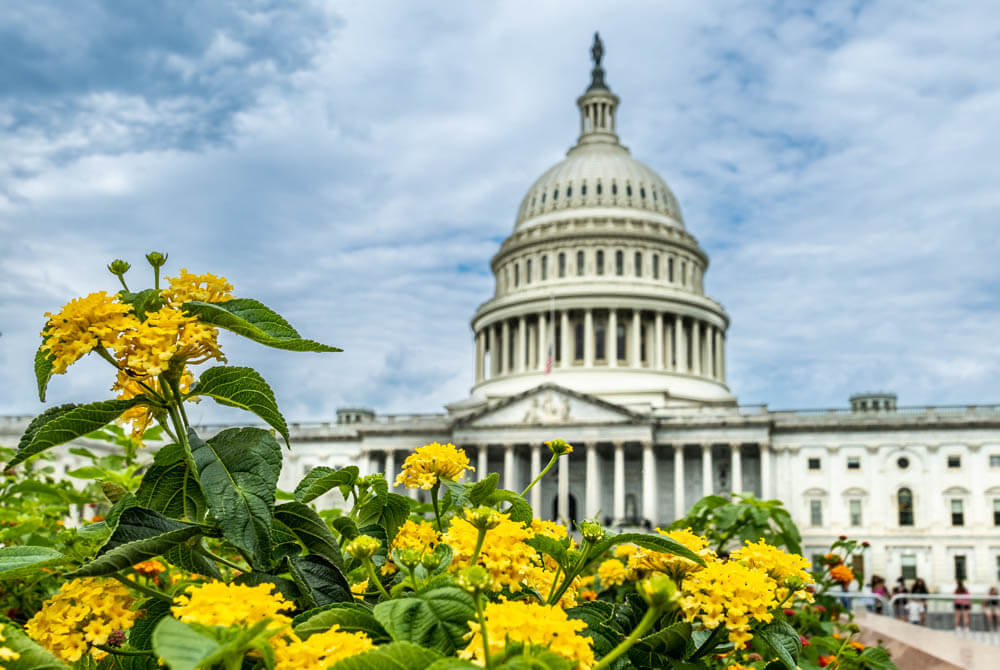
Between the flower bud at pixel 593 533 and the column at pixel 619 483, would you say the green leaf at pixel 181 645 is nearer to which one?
the flower bud at pixel 593 533

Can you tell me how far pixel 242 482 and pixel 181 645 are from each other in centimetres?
113

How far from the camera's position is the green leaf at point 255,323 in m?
3.38

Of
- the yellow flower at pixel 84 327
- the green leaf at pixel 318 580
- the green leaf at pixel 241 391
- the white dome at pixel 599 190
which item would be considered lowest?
the green leaf at pixel 318 580

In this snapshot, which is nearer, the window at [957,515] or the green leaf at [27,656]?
the green leaf at [27,656]

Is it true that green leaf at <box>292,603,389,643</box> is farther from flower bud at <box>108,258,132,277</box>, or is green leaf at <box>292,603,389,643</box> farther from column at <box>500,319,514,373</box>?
column at <box>500,319,514,373</box>

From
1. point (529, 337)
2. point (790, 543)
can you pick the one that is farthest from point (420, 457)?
point (529, 337)

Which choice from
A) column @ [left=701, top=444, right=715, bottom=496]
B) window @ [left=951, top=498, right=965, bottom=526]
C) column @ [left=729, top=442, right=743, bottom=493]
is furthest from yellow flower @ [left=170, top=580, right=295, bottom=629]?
window @ [left=951, top=498, right=965, bottom=526]

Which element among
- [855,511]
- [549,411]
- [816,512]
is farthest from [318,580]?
[855,511]

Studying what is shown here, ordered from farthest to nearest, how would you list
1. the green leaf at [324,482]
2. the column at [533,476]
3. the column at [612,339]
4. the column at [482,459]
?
the column at [612,339]
the column at [482,459]
the column at [533,476]
the green leaf at [324,482]

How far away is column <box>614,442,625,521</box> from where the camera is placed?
2719 inches

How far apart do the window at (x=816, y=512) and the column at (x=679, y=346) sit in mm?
17116

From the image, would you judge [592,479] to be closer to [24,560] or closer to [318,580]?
[318,580]

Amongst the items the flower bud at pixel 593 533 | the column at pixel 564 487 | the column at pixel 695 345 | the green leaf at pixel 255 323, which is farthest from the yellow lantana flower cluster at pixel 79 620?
the column at pixel 695 345

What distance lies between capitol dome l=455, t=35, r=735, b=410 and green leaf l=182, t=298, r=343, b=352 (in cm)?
7348
